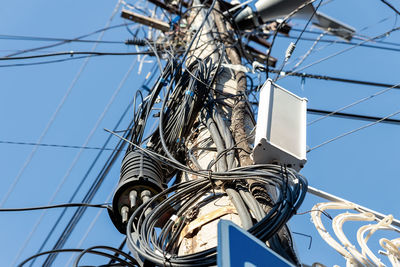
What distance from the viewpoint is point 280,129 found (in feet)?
9.51

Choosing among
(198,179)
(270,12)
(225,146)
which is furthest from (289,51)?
(270,12)

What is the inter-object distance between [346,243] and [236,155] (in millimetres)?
726

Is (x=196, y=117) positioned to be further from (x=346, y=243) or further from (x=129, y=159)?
(x=346, y=243)

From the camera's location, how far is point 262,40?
33.2ft

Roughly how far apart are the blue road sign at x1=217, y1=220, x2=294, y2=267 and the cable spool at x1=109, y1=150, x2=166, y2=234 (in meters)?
1.13

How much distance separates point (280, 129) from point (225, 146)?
1.46 ft

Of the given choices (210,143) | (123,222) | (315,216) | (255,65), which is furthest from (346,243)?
(255,65)

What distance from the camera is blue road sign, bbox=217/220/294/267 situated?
180cm

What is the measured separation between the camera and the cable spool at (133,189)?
9.98ft

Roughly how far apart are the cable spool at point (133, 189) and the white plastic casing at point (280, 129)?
59cm

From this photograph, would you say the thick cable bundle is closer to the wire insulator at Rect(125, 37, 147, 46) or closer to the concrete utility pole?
the concrete utility pole

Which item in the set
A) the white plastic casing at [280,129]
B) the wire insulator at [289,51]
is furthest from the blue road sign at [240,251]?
the wire insulator at [289,51]

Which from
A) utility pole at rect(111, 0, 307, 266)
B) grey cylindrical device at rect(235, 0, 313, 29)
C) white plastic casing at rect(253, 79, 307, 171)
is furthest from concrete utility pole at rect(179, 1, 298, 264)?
grey cylindrical device at rect(235, 0, 313, 29)

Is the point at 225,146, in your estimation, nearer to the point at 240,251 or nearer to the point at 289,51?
the point at 289,51
